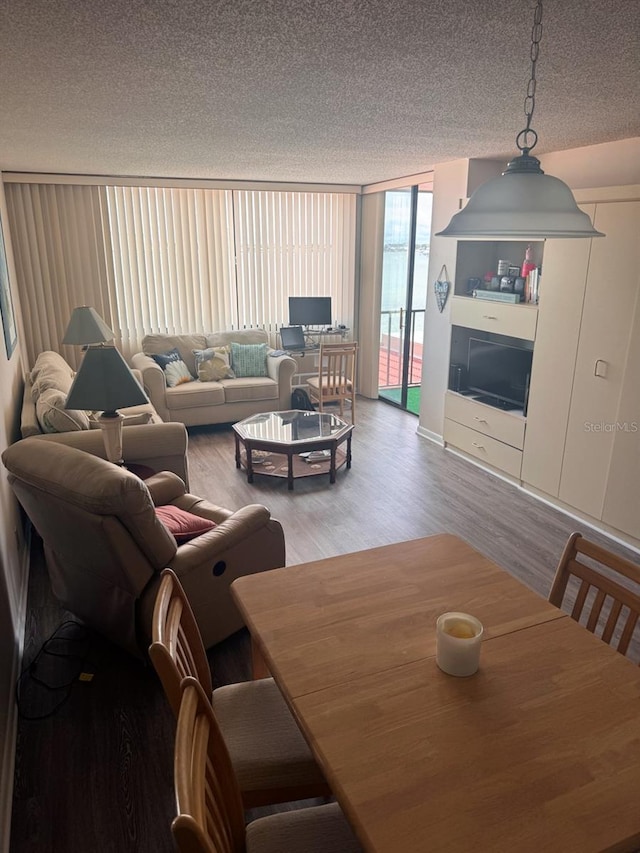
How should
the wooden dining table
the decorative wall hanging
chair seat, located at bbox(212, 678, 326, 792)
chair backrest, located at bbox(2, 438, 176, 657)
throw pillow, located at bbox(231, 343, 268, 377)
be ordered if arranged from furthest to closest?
throw pillow, located at bbox(231, 343, 268, 377)
the decorative wall hanging
chair backrest, located at bbox(2, 438, 176, 657)
chair seat, located at bbox(212, 678, 326, 792)
the wooden dining table

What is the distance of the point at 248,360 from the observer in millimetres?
6297

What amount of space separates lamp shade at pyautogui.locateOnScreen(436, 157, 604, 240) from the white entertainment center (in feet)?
7.11

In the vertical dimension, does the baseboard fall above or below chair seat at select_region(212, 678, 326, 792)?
below

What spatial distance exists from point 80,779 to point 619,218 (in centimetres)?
390

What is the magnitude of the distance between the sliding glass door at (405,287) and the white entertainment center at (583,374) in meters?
1.60

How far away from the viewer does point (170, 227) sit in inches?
249

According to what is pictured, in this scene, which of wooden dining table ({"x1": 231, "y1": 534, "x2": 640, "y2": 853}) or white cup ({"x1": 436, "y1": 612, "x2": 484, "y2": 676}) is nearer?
wooden dining table ({"x1": 231, "y1": 534, "x2": 640, "y2": 853})

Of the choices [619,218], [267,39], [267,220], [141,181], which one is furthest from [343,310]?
[267,39]

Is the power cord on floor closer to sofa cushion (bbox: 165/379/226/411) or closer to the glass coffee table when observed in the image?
the glass coffee table

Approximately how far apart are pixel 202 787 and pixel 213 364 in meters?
5.28

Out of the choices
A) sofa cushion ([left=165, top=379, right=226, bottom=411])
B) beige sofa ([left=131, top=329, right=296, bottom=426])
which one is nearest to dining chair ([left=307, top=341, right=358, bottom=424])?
beige sofa ([left=131, top=329, right=296, bottom=426])

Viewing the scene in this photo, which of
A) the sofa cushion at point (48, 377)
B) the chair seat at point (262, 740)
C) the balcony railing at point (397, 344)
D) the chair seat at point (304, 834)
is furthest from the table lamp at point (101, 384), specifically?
the balcony railing at point (397, 344)

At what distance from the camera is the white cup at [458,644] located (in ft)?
4.73

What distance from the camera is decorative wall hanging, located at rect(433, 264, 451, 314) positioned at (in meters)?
5.20
